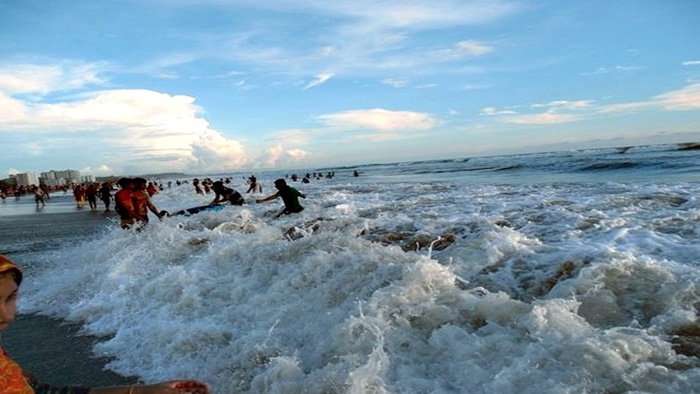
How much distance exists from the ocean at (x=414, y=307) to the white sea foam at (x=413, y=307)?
2 cm

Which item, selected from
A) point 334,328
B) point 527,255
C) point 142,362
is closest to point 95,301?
point 142,362

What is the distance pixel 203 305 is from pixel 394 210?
795cm

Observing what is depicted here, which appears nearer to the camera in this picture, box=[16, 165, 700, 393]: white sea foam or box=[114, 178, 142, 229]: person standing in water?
box=[16, 165, 700, 393]: white sea foam

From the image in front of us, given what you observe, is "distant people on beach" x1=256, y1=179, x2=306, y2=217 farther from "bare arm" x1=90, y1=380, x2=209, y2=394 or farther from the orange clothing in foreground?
the orange clothing in foreground

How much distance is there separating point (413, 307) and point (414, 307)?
0.03 feet

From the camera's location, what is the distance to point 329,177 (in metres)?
54.4

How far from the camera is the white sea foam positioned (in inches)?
147

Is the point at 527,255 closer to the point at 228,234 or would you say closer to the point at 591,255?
the point at 591,255

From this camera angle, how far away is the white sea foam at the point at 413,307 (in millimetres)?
3740

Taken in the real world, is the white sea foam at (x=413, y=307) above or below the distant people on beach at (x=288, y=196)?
below

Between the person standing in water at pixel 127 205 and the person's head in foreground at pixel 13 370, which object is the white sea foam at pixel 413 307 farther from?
the person standing in water at pixel 127 205

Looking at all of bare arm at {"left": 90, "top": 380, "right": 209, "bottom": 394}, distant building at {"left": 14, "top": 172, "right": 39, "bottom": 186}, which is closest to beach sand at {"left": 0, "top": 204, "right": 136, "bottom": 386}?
bare arm at {"left": 90, "top": 380, "right": 209, "bottom": 394}

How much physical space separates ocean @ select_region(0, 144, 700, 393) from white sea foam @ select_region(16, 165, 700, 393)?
2 centimetres

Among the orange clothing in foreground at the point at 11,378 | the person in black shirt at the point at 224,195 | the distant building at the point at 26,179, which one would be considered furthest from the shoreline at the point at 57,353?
the distant building at the point at 26,179
